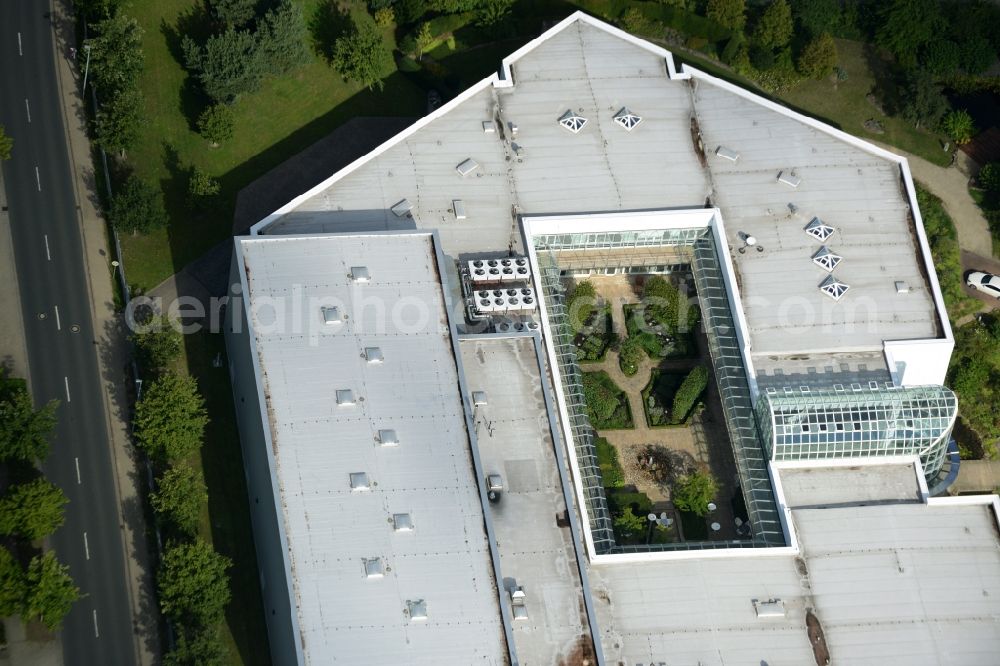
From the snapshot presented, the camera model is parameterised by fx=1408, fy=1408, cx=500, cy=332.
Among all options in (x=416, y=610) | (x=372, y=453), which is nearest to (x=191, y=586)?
(x=372, y=453)

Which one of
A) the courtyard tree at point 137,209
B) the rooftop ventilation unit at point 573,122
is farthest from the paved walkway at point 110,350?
the rooftop ventilation unit at point 573,122

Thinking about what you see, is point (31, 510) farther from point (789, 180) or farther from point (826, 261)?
point (789, 180)

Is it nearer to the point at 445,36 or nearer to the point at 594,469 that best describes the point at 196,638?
the point at 594,469

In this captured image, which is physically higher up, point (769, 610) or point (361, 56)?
point (361, 56)

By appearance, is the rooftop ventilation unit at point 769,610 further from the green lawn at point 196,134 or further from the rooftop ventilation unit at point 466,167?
the green lawn at point 196,134

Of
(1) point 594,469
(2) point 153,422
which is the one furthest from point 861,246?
(2) point 153,422

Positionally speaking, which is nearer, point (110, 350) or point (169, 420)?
point (169, 420)
